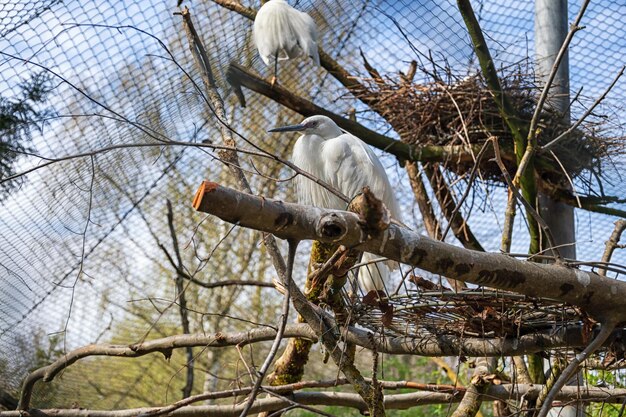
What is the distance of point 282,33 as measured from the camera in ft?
10.3

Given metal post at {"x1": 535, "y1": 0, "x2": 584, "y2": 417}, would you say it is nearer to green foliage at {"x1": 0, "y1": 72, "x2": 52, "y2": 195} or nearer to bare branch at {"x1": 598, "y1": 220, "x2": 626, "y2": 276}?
bare branch at {"x1": 598, "y1": 220, "x2": 626, "y2": 276}

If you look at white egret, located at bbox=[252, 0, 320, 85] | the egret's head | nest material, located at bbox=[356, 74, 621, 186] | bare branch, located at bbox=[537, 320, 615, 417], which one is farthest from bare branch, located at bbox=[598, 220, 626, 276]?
white egret, located at bbox=[252, 0, 320, 85]

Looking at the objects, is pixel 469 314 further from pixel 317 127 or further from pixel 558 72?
pixel 558 72

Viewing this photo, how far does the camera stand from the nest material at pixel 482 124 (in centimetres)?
286

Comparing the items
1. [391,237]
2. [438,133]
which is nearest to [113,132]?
[438,133]

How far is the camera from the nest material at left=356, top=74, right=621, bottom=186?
2.86 m

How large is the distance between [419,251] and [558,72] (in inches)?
76.6

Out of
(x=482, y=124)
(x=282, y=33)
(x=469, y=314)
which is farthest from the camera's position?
(x=282, y=33)

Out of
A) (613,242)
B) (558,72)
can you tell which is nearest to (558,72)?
(558,72)

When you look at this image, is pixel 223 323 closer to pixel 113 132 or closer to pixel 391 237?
pixel 113 132

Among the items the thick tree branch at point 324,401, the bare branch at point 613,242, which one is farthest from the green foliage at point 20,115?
the bare branch at point 613,242

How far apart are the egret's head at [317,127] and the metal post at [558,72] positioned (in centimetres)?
74

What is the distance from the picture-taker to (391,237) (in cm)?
107

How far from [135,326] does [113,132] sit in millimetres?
1758
